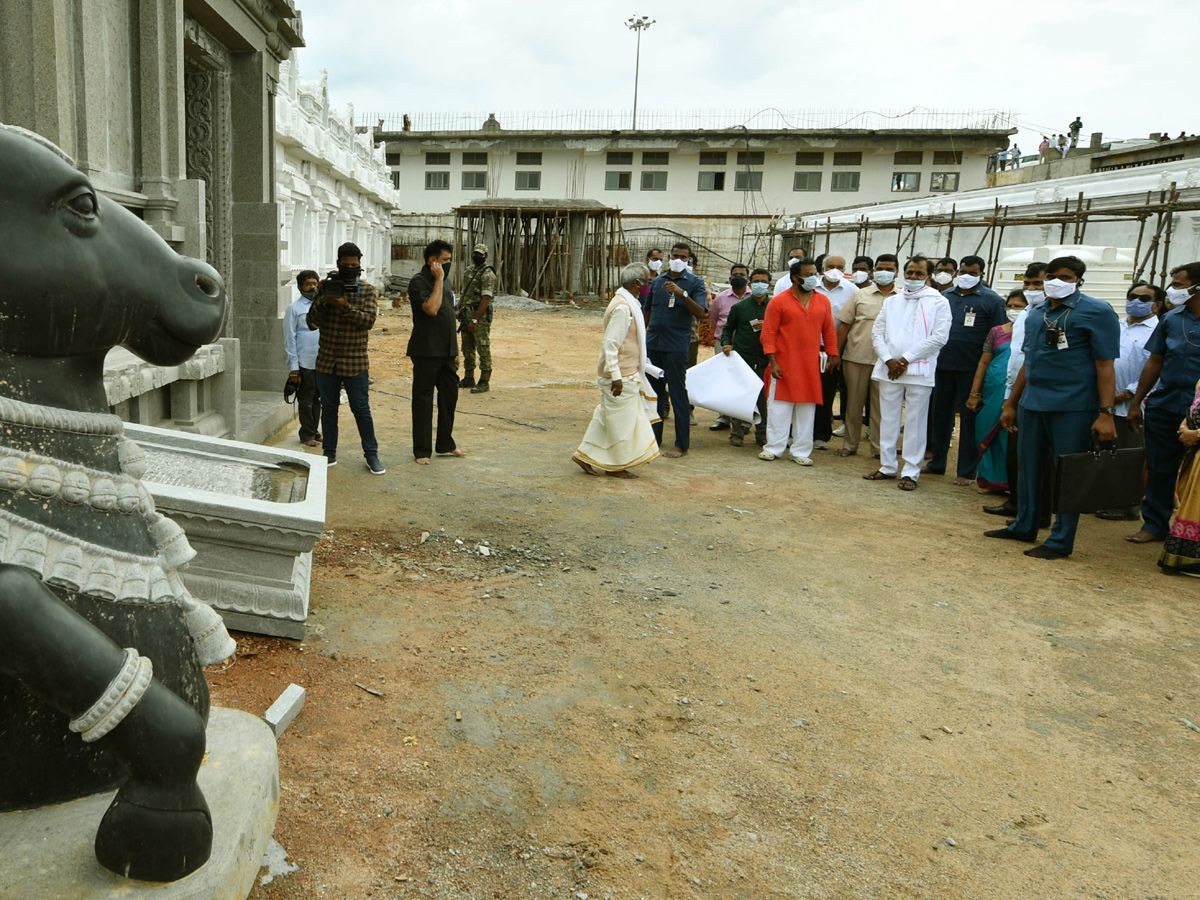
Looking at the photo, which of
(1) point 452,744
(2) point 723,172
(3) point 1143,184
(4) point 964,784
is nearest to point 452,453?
(1) point 452,744

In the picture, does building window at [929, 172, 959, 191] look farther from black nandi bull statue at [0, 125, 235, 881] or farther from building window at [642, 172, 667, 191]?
black nandi bull statue at [0, 125, 235, 881]

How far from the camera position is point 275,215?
7875mm

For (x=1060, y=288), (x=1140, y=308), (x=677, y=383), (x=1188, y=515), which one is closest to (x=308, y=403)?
(x=677, y=383)

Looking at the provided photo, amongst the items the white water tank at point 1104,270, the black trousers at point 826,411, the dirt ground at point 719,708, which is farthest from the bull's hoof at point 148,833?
the white water tank at point 1104,270

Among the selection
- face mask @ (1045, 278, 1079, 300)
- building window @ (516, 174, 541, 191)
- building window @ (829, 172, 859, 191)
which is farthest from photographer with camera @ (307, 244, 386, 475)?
building window @ (829, 172, 859, 191)

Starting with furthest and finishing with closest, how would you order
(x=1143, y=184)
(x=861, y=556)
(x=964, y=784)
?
(x=1143, y=184)
(x=861, y=556)
(x=964, y=784)

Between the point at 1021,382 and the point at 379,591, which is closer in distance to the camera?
the point at 379,591

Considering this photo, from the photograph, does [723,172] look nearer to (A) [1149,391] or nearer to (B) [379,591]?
(A) [1149,391]

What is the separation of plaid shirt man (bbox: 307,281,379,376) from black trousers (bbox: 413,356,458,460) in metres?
0.55

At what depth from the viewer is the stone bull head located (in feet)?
4.91

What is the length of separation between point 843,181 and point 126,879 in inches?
1359

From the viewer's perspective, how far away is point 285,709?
279 centimetres

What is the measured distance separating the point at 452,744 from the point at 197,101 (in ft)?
22.1

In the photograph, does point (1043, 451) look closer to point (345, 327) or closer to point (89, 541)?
point (345, 327)
